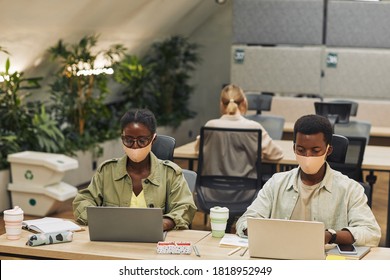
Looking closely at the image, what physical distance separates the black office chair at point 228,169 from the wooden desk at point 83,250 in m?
1.74

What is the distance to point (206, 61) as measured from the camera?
1073 cm

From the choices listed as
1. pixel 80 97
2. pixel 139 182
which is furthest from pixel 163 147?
pixel 80 97

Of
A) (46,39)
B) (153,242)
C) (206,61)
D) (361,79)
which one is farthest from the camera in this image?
(206,61)

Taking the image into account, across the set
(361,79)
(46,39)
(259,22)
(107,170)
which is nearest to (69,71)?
(46,39)

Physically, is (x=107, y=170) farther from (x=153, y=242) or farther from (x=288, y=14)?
(x=288, y=14)

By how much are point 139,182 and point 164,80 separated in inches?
251

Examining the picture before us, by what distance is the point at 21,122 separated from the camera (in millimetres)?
6887

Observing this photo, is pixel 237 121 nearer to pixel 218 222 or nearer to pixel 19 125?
pixel 218 222

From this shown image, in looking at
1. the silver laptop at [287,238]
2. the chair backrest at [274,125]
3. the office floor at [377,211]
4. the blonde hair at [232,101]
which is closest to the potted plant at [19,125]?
the office floor at [377,211]

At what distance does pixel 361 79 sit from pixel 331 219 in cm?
517

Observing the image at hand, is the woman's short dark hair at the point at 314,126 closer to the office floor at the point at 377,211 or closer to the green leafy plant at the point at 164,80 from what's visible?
the office floor at the point at 377,211

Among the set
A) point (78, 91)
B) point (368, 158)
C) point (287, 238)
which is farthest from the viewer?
point (78, 91)

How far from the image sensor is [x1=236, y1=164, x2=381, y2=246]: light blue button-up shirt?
3.19 metres

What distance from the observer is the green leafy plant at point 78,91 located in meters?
7.48
